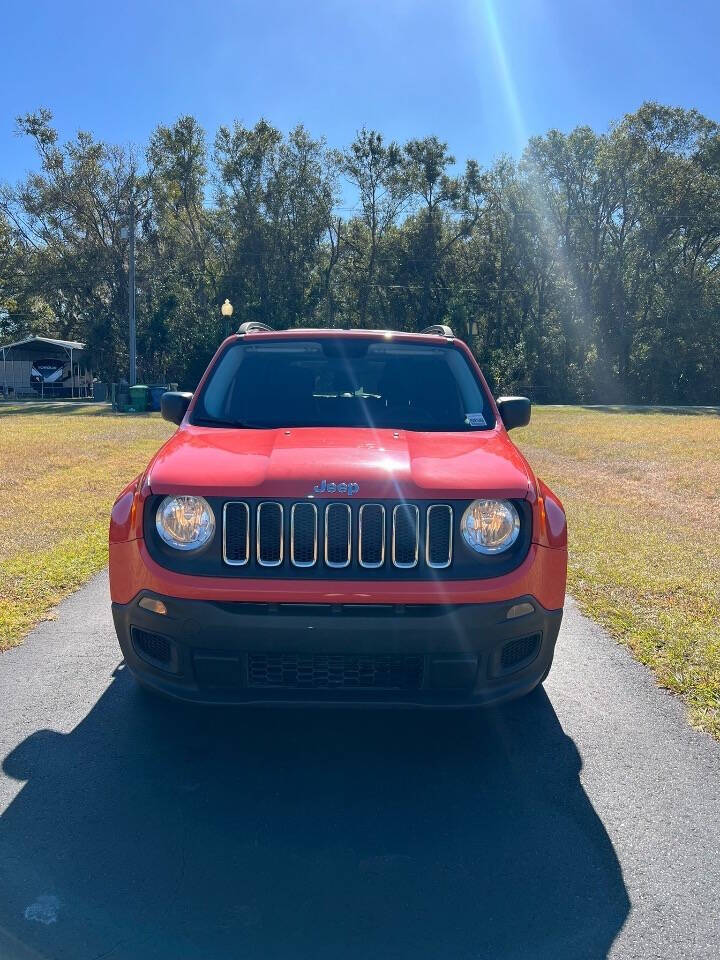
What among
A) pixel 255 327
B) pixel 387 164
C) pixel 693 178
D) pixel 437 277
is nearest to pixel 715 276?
pixel 693 178

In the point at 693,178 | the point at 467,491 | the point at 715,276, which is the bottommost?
the point at 467,491

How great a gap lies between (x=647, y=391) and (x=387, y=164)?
63.9 ft

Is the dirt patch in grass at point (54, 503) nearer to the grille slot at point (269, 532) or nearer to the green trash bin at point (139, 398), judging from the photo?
the grille slot at point (269, 532)

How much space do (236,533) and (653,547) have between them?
224 inches

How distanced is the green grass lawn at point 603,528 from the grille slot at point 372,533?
1.91 m

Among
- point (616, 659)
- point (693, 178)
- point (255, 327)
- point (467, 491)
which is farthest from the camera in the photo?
point (693, 178)

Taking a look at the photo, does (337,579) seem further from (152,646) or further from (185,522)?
(152,646)

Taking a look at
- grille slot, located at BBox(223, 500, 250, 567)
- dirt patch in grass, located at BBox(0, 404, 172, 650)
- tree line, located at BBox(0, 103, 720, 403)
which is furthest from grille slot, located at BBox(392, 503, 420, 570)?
tree line, located at BBox(0, 103, 720, 403)

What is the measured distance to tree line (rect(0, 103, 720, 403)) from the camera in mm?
42219

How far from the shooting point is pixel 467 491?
3.25 m

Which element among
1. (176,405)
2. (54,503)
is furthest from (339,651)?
(54,503)

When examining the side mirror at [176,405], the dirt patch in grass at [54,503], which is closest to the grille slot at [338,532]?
the side mirror at [176,405]

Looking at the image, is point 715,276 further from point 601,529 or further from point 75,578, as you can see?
point 75,578

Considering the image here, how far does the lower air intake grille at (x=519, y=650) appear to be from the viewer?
3266 mm
